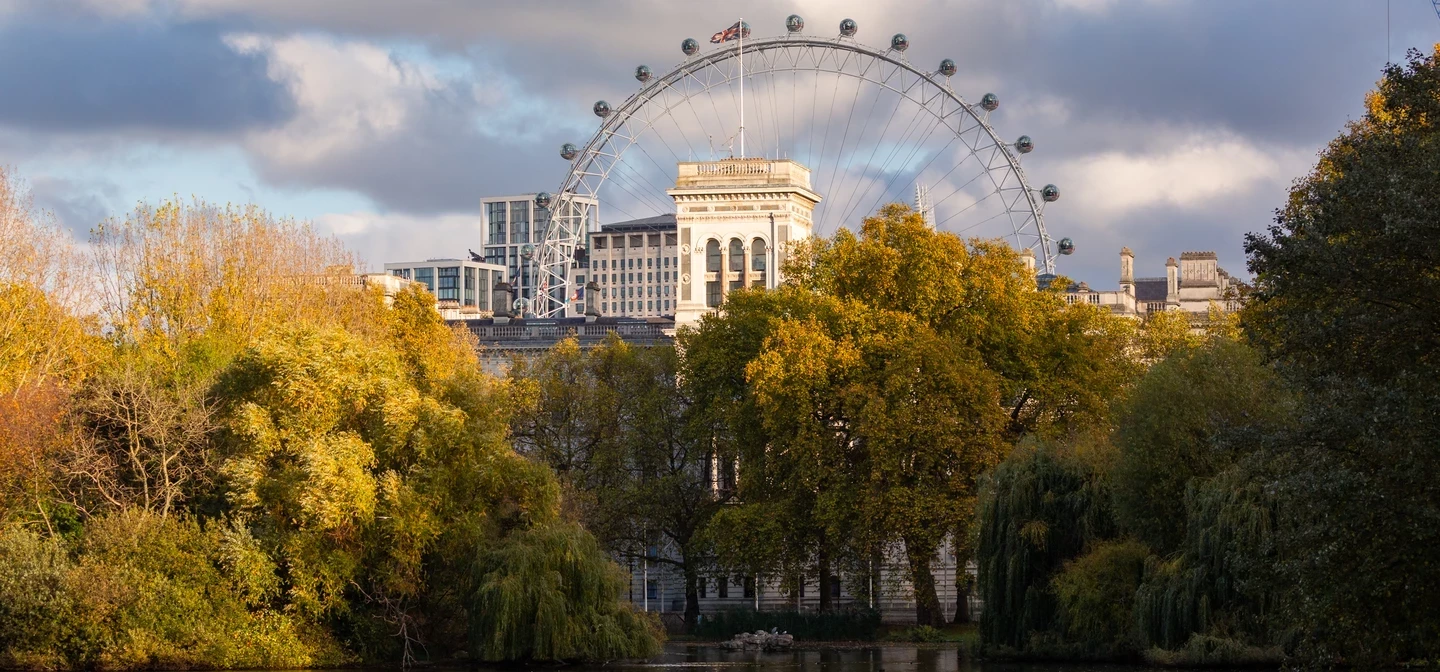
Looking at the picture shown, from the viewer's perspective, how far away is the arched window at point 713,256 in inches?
3748

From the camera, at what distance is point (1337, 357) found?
27.5 m

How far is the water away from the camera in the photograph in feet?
148

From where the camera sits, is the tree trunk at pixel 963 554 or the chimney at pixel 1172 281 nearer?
the tree trunk at pixel 963 554

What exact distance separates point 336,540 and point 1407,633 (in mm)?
26594

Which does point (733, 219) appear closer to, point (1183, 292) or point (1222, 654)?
point (1183, 292)

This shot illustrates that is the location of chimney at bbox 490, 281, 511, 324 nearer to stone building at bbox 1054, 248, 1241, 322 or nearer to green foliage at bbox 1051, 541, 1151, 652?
stone building at bbox 1054, 248, 1241, 322

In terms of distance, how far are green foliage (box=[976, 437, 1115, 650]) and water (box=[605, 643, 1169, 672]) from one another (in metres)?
1.15

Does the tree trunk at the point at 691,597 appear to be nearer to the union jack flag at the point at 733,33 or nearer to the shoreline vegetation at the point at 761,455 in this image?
the shoreline vegetation at the point at 761,455

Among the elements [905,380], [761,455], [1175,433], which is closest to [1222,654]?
[1175,433]

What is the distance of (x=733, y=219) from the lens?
9494 centimetres

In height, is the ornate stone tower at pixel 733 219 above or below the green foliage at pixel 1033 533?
above

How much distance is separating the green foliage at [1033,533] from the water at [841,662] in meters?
1.15

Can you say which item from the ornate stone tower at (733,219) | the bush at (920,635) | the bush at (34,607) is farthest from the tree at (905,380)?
the ornate stone tower at (733,219)

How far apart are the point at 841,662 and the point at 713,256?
4612 cm
